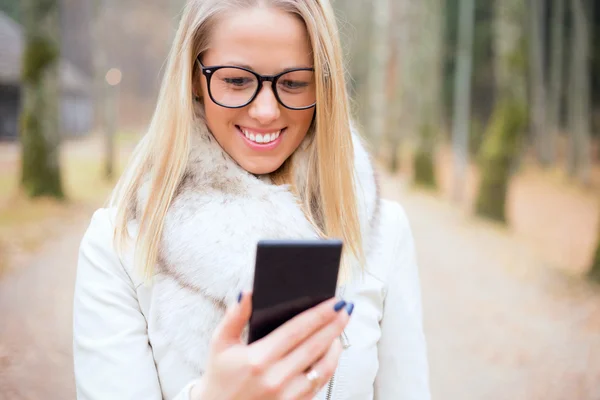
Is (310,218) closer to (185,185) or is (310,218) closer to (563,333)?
(185,185)

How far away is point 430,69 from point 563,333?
5.28 feet

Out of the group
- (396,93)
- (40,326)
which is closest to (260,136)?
(40,326)

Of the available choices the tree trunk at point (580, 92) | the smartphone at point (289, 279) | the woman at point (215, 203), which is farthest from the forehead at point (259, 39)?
the tree trunk at point (580, 92)

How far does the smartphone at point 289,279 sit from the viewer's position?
449 mm

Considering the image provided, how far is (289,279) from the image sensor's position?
46cm

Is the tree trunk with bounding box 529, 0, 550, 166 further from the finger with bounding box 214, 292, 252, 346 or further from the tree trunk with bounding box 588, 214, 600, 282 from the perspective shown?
the finger with bounding box 214, 292, 252, 346

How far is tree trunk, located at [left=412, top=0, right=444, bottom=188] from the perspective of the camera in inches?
119

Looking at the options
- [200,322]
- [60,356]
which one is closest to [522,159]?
[60,356]

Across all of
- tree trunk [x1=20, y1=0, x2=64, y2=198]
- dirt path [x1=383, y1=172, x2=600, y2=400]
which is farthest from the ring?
tree trunk [x1=20, y1=0, x2=64, y2=198]

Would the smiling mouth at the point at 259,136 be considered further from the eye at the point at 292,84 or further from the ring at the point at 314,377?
the ring at the point at 314,377

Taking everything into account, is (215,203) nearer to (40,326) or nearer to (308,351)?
(308,351)

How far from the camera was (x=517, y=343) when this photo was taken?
8.03ft

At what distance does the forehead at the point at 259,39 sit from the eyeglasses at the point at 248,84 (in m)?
0.01

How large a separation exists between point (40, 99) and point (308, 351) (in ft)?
7.56
